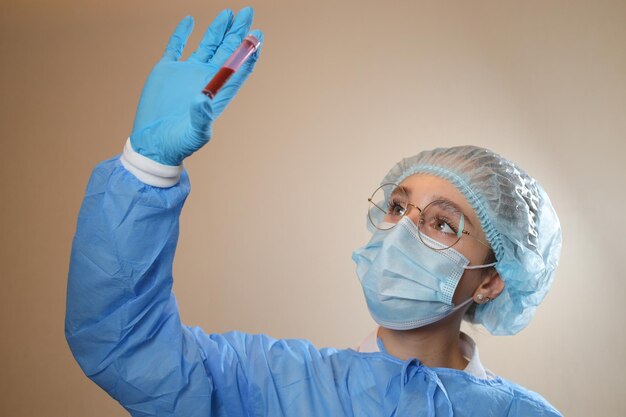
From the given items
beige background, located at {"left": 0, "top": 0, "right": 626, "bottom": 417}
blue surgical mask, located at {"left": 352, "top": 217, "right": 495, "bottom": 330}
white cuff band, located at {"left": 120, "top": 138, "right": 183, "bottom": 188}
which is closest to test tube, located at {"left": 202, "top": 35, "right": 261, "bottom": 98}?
white cuff band, located at {"left": 120, "top": 138, "right": 183, "bottom": 188}

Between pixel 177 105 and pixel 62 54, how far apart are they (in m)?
2.02

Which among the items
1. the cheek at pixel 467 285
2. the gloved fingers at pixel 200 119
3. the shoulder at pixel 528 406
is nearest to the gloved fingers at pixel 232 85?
the gloved fingers at pixel 200 119

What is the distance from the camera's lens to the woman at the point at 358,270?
112 centimetres

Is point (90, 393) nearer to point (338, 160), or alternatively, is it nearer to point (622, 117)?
point (338, 160)

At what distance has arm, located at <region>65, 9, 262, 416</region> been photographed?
1.11m

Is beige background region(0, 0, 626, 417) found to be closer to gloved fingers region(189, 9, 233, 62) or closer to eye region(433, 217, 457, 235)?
eye region(433, 217, 457, 235)

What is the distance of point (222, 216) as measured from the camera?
9.37 feet

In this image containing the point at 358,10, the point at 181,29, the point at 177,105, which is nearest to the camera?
the point at 177,105

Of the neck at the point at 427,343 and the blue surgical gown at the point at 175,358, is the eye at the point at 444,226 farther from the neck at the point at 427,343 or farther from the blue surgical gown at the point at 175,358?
the blue surgical gown at the point at 175,358

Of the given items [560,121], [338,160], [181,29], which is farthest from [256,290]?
[181,29]

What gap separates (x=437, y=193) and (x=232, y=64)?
676 millimetres

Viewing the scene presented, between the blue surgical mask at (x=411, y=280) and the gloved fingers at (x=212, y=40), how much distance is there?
1.95 ft

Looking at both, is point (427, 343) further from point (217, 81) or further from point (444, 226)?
point (217, 81)

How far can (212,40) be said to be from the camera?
3.94 ft
